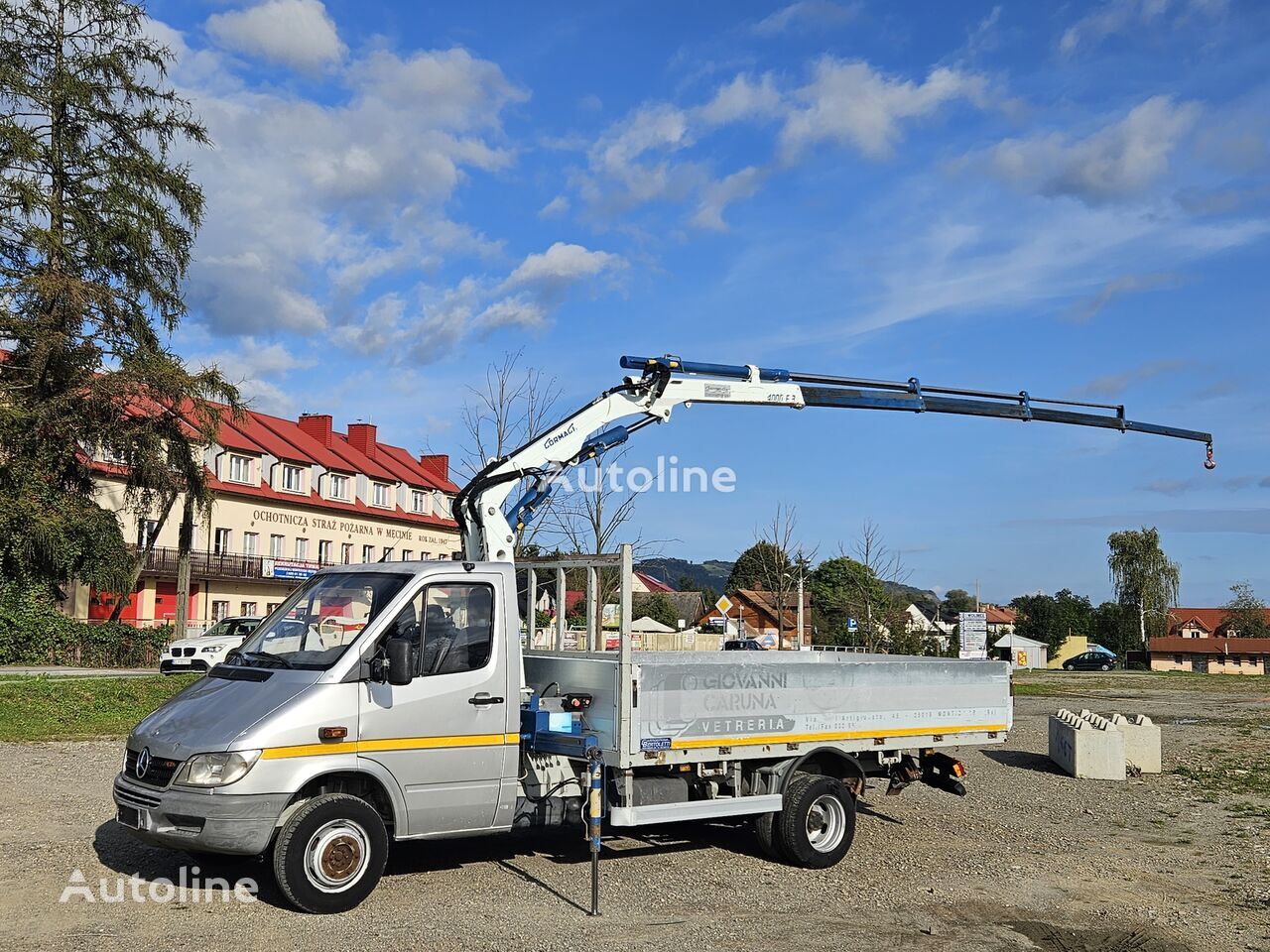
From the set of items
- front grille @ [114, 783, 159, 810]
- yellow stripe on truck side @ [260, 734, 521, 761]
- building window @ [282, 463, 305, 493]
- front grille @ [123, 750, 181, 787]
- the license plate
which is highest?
building window @ [282, 463, 305, 493]

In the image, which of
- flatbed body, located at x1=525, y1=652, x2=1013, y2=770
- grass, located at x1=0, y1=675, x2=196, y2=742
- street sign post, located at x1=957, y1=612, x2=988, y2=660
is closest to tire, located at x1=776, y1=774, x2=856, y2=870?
flatbed body, located at x1=525, y1=652, x2=1013, y2=770

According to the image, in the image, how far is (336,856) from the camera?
7996 mm

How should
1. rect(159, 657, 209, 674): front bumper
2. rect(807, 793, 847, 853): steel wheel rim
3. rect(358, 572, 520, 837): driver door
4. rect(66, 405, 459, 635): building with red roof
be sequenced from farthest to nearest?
rect(66, 405, 459, 635): building with red roof < rect(159, 657, 209, 674): front bumper < rect(807, 793, 847, 853): steel wheel rim < rect(358, 572, 520, 837): driver door

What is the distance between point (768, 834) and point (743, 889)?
858 mm

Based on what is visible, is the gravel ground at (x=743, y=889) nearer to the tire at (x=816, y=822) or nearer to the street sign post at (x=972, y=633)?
the tire at (x=816, y=822)

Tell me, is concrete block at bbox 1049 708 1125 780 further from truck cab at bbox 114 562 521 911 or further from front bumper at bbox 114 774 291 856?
front bumper at bbox 114 774 291 856

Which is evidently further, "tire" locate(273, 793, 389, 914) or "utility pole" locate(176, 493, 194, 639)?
"utility pole" locate(176, 493, 194, 639)

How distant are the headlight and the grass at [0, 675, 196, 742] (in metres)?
12.0

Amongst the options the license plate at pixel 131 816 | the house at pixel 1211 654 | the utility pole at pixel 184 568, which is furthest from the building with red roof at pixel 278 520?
the house at pixel 1211 654

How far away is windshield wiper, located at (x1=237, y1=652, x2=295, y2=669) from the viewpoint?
846cm

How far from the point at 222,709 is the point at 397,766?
1288 millimetres

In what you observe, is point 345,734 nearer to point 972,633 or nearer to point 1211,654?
point 972,633

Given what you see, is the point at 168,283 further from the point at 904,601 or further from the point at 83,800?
the point at 904,601

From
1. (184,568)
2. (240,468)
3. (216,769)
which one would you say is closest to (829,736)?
(216,769)
